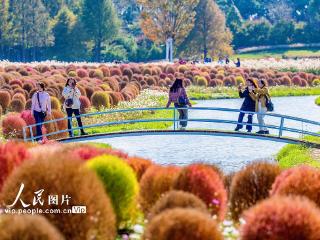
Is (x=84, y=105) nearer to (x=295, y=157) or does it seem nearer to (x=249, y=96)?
(x=249, y=96)

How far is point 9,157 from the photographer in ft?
36.3

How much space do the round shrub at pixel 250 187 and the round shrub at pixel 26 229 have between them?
3913 millimetres

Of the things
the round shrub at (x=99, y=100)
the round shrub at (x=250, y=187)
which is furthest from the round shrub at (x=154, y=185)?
the round shrub at (x=99, y=100)

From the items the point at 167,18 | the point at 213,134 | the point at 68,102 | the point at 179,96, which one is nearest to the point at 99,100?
the point at 179,96

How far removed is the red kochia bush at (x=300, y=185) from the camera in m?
10.4

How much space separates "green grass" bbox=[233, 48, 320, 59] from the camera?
9206 centimetres

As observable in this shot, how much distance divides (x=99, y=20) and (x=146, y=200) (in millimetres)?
72947

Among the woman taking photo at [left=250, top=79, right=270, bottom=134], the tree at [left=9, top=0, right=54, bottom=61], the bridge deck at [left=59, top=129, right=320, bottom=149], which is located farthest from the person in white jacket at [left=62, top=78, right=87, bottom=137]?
the tree at [left=9, top=0, right=54, bottom=61]

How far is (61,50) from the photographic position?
83.6 meters

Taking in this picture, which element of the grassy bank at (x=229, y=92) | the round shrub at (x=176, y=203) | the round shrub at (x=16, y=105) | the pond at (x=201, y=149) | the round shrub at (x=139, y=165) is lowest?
the grassy bank at (x=229, y=92)

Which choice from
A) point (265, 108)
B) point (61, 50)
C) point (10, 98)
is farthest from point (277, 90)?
point (61, 50)

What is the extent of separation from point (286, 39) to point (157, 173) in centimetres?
8823

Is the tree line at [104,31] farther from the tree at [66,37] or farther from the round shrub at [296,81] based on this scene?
the round shrub at [296,81]

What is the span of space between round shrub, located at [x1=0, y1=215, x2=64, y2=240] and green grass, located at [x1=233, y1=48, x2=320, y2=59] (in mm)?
85247
